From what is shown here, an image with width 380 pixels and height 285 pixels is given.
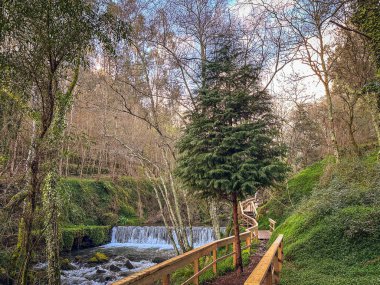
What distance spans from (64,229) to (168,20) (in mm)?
14419

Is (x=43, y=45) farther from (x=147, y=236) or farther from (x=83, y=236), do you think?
(x=147, y=236)

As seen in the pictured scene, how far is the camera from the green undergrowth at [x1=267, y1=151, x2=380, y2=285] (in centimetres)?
622

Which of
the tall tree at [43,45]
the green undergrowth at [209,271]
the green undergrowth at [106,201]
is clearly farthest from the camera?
the green undergrowth at [106,201]

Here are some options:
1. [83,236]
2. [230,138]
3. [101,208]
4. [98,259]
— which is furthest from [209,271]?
[101,208]

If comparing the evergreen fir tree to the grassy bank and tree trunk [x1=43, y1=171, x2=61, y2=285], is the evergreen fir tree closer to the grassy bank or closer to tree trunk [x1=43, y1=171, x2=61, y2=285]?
tree trunk [x1=43, y1=171, x2=61, y2=285]

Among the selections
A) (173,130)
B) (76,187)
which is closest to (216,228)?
(173,130)

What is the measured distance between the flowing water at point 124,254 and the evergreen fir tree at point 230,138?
29.7ft

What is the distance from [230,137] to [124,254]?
14700mm

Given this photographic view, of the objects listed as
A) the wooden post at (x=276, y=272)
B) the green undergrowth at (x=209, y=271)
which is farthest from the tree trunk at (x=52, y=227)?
the wooden post at (x=276, y=272)

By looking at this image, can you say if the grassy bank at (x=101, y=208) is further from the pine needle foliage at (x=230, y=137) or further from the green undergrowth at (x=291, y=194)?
the pine needle foliage at (x=230, y=137)

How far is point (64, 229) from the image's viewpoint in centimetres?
1852

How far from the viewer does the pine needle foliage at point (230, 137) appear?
636cm

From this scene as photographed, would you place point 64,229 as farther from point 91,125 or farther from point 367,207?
point 367,207

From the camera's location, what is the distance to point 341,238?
8023 mm
